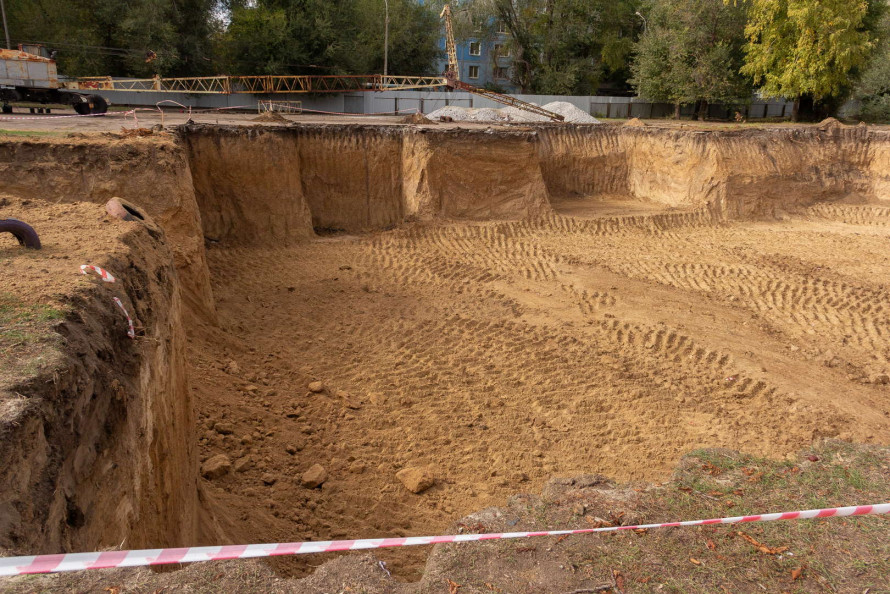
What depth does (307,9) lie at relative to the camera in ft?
82.7

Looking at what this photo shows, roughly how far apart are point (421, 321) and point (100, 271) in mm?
5528

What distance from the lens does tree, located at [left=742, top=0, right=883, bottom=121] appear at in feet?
66.3

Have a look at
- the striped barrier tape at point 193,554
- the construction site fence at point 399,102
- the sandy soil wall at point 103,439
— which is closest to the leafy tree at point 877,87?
the construction site fence at point 399,102

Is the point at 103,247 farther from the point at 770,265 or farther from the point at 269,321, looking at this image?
the point at 770,265

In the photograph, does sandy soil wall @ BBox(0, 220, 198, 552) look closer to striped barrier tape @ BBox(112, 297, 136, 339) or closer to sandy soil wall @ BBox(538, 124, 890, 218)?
striped barrier tape @ BBox(112, 297, 136, 339)

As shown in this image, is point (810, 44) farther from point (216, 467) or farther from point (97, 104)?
point (216, 467)

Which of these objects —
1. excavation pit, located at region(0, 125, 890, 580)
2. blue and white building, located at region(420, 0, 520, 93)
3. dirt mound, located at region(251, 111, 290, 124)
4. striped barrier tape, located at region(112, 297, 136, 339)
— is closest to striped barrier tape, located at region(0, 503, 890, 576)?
excavation pit, located at region(0, 125, 890, 580)

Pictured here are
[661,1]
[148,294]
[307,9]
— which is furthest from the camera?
[661,1]

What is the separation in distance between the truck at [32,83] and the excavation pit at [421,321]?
709 cm

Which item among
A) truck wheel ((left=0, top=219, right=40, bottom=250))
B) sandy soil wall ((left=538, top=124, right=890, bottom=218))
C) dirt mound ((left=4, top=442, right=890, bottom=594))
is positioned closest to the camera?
dirt mound ((left=4, top=442, right=890, bottom=594))

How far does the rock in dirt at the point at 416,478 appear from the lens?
5.69 metres

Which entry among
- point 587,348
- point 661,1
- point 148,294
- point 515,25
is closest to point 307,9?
point 515,25

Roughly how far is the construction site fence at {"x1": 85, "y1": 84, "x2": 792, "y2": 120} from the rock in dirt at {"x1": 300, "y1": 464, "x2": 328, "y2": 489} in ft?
67.6

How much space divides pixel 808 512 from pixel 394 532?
3.19 meters
